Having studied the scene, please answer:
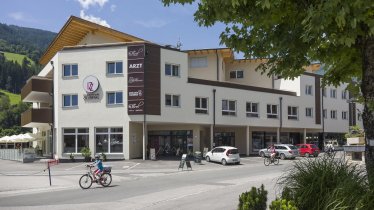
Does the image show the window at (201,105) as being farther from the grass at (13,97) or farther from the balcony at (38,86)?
the grass at (13,97)

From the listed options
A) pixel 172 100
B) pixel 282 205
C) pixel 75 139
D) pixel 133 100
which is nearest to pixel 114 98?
pixel 133 100

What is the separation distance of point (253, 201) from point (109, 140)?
1376 inches

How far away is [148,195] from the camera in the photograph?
678 inches

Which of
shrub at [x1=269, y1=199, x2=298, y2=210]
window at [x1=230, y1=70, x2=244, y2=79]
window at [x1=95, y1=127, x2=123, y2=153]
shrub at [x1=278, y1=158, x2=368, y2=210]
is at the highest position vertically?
window at [x1=230, y1=70, x2=244, y2=79]

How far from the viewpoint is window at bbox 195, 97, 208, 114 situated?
147 ft

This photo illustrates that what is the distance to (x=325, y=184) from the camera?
7.49m

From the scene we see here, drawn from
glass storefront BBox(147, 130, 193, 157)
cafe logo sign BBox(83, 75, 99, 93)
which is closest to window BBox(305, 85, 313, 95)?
glass storefront BBox(147, 130, 193, 157)

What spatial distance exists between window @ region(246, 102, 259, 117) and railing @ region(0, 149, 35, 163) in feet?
73.3

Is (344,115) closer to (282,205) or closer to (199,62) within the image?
(199,62)

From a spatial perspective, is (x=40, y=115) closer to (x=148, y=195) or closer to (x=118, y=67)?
(x=118, y=67)

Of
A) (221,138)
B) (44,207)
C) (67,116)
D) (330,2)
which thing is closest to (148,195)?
(44,207)

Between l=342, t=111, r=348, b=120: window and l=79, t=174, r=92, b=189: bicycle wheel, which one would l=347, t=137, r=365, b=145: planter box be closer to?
l=79, t=174, r=92, b=189: bicycle wheel

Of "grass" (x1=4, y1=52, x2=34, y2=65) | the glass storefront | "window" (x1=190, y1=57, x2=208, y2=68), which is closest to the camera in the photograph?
the glass storefront

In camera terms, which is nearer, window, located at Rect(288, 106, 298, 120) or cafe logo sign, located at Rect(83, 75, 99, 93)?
cafe logo sign, located at Rect(83, 75, 99, 93)
